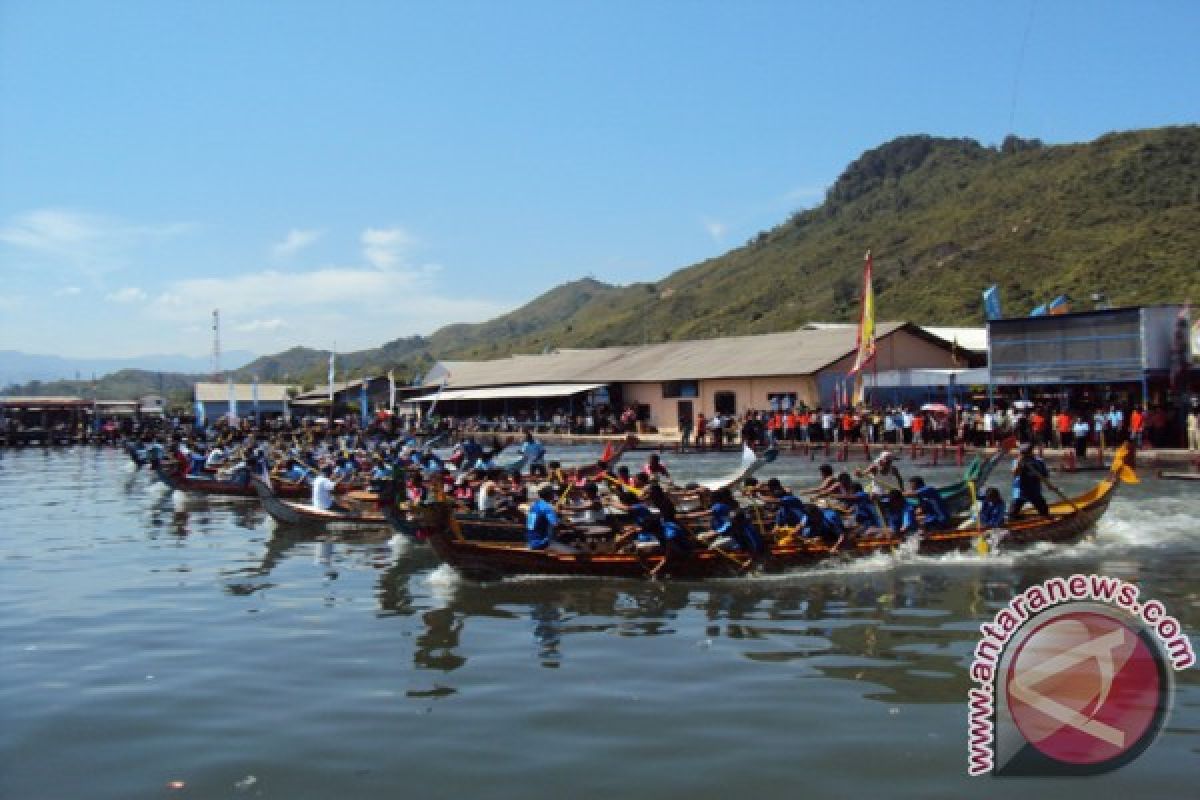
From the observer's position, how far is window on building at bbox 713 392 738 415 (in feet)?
148

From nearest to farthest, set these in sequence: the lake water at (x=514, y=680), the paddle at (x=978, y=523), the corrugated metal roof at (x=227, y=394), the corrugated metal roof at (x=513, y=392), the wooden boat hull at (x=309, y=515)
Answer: the lake water at (x=514, y=680) < the paddle at (x=978, y=523) < the wooden boat hull at (x=309, y=515) < the corrugated metal roof at (x=513, y=392) < the corrugated metal roof at (x=227, y=394)

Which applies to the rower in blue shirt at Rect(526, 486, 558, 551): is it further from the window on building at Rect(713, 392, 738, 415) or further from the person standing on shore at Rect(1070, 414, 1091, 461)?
the window on building at Rect(713, 392, 738, 415)

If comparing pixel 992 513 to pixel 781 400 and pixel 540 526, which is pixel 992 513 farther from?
pixel 781 400

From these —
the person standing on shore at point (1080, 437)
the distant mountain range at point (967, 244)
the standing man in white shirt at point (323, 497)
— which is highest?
the distant mountain range at point (967, 244)

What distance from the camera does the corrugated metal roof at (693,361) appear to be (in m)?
42.7

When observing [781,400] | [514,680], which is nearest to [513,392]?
[781,400]

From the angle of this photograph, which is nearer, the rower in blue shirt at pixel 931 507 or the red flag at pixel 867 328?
the rower in blue shirt at pixel 931 507

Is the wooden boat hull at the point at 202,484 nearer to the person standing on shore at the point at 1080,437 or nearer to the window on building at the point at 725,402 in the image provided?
the window on building at the point at 725,402

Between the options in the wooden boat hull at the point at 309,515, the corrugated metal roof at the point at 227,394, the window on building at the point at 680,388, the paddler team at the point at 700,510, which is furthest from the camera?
the corrugated metal roof at the point at 227,394

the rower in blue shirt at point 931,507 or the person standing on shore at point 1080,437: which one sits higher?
the person standing on shore at point 1080,437

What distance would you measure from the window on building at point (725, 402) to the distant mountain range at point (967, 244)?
63.6 feet

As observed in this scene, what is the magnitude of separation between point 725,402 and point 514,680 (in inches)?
1404

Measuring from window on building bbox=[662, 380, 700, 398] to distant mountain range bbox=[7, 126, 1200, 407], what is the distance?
1975 cm

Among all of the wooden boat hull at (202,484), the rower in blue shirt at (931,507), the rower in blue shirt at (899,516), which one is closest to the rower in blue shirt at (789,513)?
the rower in blue shirt at (899,516)
